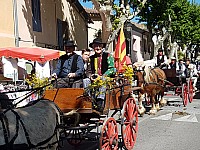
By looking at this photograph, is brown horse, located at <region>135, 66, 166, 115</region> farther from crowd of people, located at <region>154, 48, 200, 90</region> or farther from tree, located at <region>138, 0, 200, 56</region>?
tree, located at <region>138, 0, 200, 56</region>

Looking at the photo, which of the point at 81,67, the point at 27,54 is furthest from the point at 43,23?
the point at 81,67

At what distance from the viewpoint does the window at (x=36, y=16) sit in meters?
14.9

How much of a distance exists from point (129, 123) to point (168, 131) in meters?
2.10

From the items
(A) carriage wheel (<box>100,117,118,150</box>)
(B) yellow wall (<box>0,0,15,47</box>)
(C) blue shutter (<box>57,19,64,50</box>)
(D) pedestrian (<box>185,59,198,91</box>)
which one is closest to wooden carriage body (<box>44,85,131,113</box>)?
(A) carriage wheel (<box>100,117,118,150</box>)

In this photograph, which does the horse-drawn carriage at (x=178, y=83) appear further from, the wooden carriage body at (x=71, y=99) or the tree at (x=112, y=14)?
the wooden carriage body at (x=71, y=99)

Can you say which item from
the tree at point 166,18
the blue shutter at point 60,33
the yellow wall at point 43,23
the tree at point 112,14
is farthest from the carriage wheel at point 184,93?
the tree at point 166,18

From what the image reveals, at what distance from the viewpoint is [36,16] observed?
1516 cm

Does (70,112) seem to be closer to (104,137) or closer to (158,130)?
(104,137)

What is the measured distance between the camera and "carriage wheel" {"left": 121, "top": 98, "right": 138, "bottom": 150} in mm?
6259

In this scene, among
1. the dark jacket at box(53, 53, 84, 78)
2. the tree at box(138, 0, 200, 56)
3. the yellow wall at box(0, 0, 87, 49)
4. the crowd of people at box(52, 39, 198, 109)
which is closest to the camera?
the crowd of people at box(52, 39, 198, 109)

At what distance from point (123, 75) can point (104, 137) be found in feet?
5.36

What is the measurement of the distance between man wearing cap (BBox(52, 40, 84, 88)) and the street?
57.8 inches

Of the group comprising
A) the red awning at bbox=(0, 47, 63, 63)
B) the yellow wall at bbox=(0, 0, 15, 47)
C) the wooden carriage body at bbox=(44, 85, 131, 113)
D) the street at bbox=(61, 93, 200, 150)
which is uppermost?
the yellow wall at bbox=(0, 0, 15, 47)

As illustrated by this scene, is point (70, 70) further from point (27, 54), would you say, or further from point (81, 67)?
point (27, 54)
